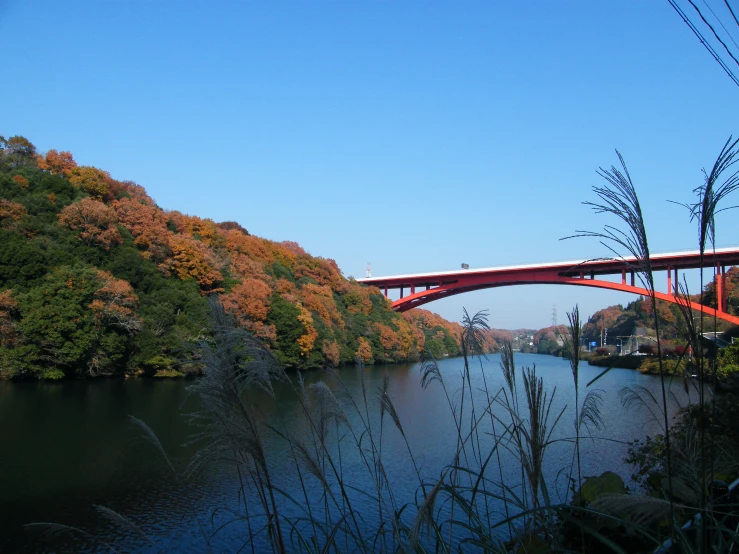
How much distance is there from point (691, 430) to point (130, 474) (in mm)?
9506

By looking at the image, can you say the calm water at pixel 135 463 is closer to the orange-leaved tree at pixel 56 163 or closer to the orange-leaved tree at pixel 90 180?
the orange-leaved tree at pixel 90 180

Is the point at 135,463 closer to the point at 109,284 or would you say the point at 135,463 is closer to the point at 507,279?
the point at 109,284

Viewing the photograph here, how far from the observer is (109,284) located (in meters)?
20.1

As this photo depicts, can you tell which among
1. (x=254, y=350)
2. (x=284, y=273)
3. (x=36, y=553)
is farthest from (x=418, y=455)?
(x=284, y=273)

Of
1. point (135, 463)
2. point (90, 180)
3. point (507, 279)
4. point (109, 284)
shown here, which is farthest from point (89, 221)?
point (507, 279)

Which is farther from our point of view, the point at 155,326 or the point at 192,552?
the point at 155,326

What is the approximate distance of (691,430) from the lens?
2.22 m

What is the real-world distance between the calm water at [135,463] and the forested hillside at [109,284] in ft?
7.45

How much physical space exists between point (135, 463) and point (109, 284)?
36.8 feet

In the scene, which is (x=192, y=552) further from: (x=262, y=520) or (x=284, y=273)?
(x=284, y=273)

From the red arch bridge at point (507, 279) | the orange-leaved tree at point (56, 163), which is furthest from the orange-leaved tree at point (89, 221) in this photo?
the red arch bridge at point (507, 279)

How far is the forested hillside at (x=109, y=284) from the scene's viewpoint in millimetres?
18875

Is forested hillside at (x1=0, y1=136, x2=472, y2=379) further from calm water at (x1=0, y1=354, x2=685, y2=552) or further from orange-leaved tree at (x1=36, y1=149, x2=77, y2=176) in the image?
calm water at (x1=0, y1=354, x2=685, y2=552)

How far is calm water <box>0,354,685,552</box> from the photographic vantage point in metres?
7.39
